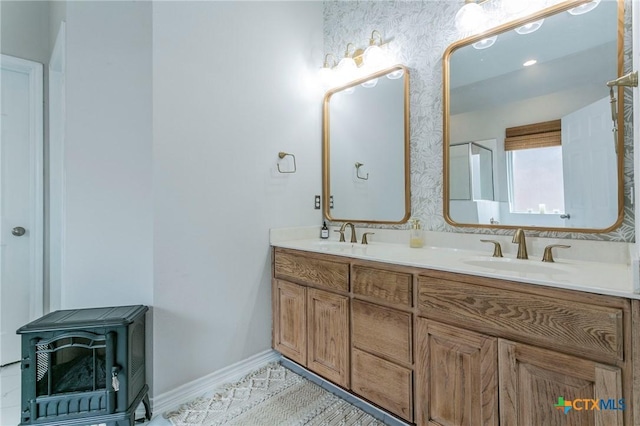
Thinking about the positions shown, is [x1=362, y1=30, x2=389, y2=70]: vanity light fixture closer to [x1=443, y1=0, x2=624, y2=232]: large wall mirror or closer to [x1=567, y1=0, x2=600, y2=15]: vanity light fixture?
[x1=443, y1=0, x2=624, y2=232]: large wall mirror

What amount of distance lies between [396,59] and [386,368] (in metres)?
1.85

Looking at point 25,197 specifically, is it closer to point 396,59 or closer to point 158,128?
point 158,128

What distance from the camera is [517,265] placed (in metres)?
1.37

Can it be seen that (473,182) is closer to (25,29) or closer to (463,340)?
(463,340)

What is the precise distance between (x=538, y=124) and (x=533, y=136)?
58 mm

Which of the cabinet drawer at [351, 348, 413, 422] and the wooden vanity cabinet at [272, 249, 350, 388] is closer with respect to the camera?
the cabinet drawer at [351, 348, 413, 422]

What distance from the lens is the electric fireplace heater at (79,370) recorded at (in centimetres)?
130

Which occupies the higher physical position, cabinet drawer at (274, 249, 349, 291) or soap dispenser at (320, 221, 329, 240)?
soap dispenser at (320, 221, 329, 240)

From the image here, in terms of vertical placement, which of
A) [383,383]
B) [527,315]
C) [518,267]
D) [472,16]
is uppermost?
[472,16]

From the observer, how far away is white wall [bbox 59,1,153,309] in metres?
1.59

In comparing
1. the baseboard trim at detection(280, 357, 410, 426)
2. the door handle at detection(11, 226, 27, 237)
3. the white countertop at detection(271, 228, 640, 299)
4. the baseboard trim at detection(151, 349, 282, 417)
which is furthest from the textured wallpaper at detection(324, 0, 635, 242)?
the door handle at detection(11, 226, 27, 237)

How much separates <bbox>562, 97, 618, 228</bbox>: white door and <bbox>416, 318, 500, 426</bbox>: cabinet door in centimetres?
77

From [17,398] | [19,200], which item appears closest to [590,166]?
[17,398]

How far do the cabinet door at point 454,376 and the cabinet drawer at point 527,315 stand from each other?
0.21 ft
